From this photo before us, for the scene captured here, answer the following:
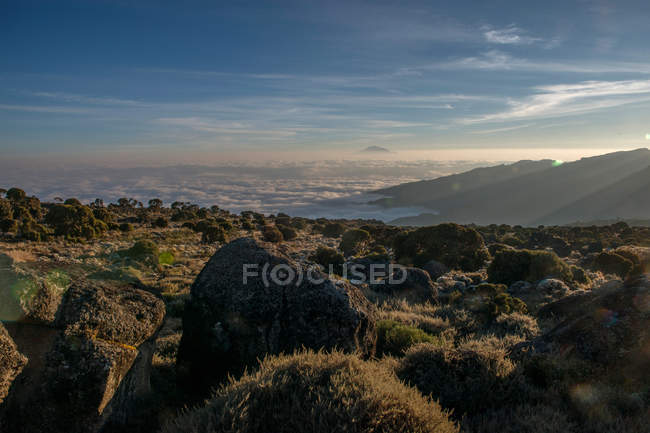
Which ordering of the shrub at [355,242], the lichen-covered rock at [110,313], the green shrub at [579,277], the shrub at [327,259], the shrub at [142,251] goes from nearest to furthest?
the lichen-covered rock at [110,313] < the green shrub at [579,277] < the shrub at [142,251] < the shrub at [327,259] < the shrub at [355,242]

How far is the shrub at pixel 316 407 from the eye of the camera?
3.37m

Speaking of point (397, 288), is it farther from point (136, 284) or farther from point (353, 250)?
point (353, 250)

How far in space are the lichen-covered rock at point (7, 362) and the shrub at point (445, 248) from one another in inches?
885

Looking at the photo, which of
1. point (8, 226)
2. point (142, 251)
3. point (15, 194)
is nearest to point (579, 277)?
point (142, 251)

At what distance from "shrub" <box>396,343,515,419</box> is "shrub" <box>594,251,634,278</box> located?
20283 millimetres

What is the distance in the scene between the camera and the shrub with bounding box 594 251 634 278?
19.7m

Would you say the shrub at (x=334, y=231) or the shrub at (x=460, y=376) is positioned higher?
the shrub at (x=460, y=376)

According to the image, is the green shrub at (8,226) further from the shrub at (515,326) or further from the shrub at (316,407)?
the shrub at (515,326)

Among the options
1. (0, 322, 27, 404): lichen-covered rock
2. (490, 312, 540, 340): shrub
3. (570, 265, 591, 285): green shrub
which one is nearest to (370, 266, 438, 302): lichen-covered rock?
(490, 312, 540, 340): shrub

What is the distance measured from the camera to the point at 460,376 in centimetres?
493

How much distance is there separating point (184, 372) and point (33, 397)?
7.87 ft

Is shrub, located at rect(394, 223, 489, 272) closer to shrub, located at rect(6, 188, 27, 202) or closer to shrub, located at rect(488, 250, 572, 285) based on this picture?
shrub, located at rect(488, 250, 572, 285)

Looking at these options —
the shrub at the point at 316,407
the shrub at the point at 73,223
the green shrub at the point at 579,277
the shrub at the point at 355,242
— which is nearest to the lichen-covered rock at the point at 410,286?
the shrub at the point at 316,407

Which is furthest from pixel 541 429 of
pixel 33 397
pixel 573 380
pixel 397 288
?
pixel 397 288
